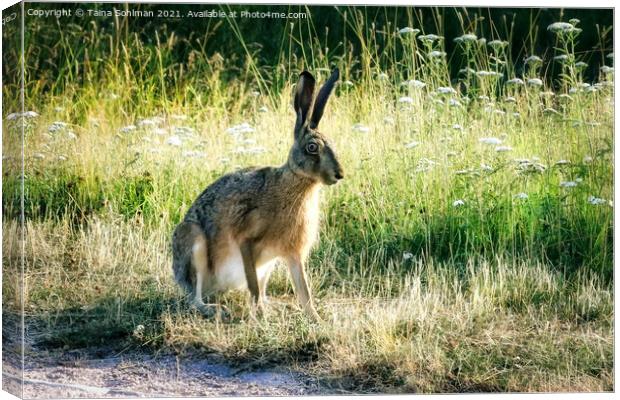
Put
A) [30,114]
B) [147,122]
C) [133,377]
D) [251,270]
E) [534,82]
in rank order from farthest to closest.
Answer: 1. [534,82]
2. [147,122]
3. [251,270]
4. [133,377]
5. [30,114]

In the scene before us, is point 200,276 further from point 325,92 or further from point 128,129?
point 325,92

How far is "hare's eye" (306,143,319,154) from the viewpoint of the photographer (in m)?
8.12

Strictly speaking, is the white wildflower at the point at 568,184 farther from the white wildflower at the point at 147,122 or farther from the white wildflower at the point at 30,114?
the white wildflower at the point at 30,114

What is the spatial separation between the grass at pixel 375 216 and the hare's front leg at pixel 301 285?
9 centimetres

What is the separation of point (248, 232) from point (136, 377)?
113 centimetres

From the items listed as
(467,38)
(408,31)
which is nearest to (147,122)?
(408,31)

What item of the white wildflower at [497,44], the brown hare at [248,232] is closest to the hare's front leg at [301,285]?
the brown hare at [248,232]

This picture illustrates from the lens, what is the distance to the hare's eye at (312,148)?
8125 mm

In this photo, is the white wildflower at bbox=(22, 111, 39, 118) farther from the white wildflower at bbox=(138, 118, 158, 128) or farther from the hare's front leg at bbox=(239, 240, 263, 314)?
the hare's front leg at bbox=(239, 240, 263, 314)

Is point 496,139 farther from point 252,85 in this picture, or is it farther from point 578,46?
point 252,85

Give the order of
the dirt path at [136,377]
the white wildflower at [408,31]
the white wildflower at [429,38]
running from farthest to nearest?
1. the white wildflower at [429,38]
2. the white wildflower at [408,31]
3. the dirt path at [136,377]

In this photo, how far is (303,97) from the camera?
8.16 meters

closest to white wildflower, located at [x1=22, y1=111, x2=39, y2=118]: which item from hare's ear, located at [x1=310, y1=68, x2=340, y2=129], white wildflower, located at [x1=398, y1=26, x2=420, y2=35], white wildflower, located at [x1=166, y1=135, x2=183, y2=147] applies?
white wildflower, located at [x1=166, y1=135, x2=183, y2=147]

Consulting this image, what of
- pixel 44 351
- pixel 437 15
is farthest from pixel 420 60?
pixel 44 351
